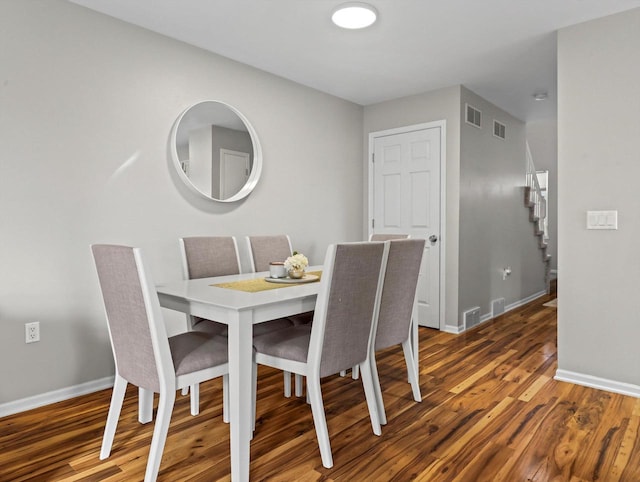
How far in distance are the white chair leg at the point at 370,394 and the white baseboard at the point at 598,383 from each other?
153 cm

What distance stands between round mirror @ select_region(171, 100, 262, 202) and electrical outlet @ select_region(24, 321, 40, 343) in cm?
127

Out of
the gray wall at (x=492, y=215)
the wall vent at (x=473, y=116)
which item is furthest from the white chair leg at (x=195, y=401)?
the wall vent at (x=473, y=116)

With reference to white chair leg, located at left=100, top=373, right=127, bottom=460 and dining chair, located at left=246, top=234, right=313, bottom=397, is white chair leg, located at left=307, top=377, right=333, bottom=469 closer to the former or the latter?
white chair leg, located at left=100, top=373, right=127, bottom=460

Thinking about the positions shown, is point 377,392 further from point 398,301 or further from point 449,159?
point 449,159

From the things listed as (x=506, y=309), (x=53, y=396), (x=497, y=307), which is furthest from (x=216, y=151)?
(x=506, y=309)

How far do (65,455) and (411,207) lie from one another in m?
3.41

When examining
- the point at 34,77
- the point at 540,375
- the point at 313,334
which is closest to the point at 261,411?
the point at 313,334

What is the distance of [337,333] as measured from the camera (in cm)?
188

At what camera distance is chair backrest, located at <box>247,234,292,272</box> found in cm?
314

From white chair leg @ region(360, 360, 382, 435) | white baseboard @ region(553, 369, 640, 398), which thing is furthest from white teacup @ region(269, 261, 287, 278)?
white baseboard @ region(553, 369, 640, 398)

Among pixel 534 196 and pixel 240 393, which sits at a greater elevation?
pixel 534 196

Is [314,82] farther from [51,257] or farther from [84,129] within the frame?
[51,257]

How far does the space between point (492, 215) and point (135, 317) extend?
395cm

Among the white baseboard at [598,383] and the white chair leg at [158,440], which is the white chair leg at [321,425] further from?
the white baseboard at [598,383]
